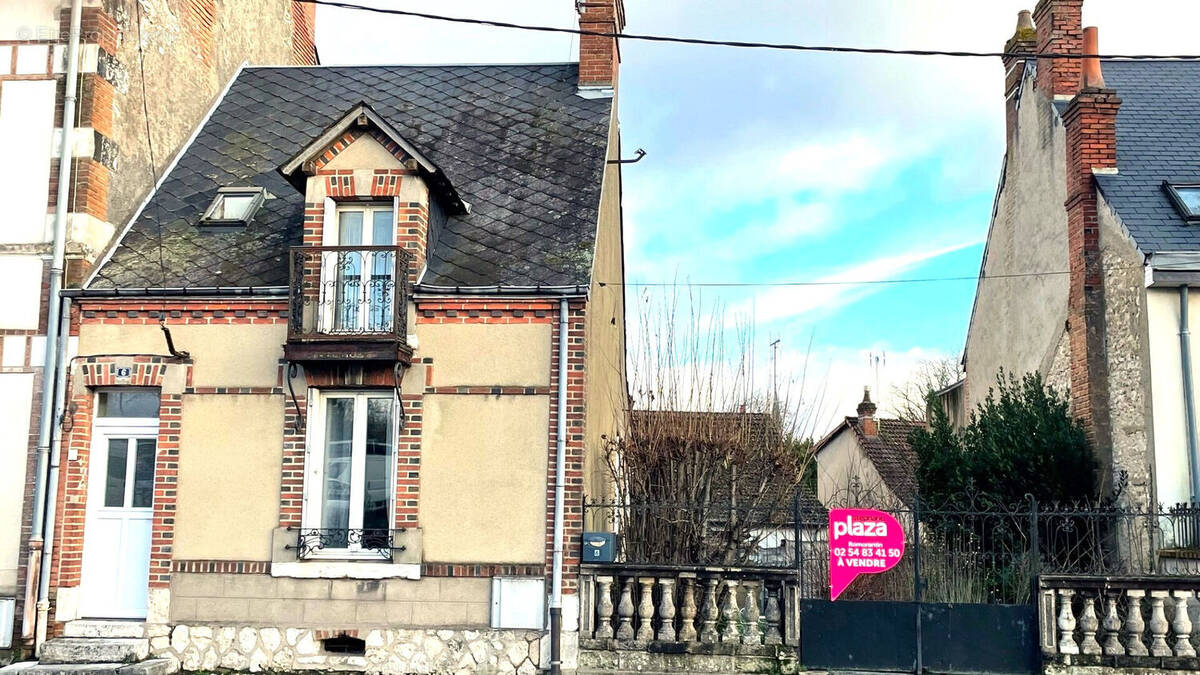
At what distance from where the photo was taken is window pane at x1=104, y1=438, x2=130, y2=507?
11.8m

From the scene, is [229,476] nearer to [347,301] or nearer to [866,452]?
[347,301]

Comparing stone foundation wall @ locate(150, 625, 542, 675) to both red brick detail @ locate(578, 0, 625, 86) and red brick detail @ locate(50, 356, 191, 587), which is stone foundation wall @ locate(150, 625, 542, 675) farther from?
red brick detail @ locate(578, 0, 625, 86)

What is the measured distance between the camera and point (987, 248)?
18172 mm

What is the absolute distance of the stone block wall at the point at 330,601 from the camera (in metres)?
11.0

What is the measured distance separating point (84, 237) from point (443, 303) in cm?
407

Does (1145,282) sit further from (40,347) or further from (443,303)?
(40,347)

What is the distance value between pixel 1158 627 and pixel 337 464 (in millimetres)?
8106

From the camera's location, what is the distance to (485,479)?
36.6ft

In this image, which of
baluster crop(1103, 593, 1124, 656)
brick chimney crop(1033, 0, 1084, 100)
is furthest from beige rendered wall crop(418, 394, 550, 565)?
brick chimney crop(1033, 0, 1084, 100)

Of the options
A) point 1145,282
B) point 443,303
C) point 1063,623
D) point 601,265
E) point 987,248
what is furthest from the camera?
point 987,248

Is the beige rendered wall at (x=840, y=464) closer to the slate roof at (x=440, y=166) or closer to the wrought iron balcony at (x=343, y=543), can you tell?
the slate roof at (x=440, y=166)

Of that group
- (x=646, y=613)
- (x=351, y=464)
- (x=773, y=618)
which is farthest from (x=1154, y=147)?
(x=351, y=464)

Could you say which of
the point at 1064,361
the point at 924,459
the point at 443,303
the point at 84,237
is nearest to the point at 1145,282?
the point at 1064,361

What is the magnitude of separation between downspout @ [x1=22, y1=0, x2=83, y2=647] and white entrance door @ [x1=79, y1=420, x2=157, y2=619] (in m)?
0.45
